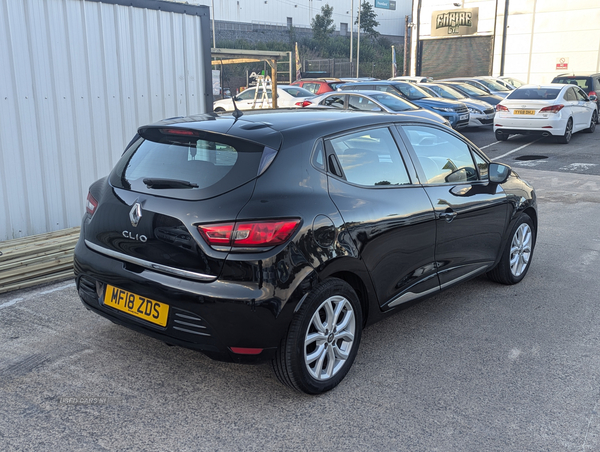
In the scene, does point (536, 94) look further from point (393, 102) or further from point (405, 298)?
point (405, 298)

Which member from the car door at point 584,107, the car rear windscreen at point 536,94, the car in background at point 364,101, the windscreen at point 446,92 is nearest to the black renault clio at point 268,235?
the car in background at point 364,101

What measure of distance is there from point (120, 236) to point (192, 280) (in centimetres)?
58

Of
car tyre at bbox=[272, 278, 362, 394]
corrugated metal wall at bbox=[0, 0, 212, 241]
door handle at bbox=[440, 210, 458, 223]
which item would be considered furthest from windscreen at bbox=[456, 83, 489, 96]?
car tyre at bbox=[272, 278, 362, 394]

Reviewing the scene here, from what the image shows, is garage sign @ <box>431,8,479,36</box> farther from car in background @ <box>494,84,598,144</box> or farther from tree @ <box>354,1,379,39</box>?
tree @ <box>354,1,379,39</box>

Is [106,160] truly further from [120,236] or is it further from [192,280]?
[192,280]

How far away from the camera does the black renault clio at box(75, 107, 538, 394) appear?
304 cm

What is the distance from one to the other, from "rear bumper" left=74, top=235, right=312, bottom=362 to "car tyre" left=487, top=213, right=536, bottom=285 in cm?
263

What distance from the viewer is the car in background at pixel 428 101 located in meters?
17.3

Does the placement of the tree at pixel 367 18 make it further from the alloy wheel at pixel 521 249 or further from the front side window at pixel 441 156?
the front side window at pixel 441 156

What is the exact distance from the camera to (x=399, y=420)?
124 inches

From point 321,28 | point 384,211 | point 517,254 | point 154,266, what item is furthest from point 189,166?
point 321,28

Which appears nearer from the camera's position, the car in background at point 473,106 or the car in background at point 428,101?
the car in background at point 428,101

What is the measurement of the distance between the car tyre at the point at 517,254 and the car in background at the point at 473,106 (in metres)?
14.4

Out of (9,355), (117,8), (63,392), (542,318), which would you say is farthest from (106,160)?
(542,318)
